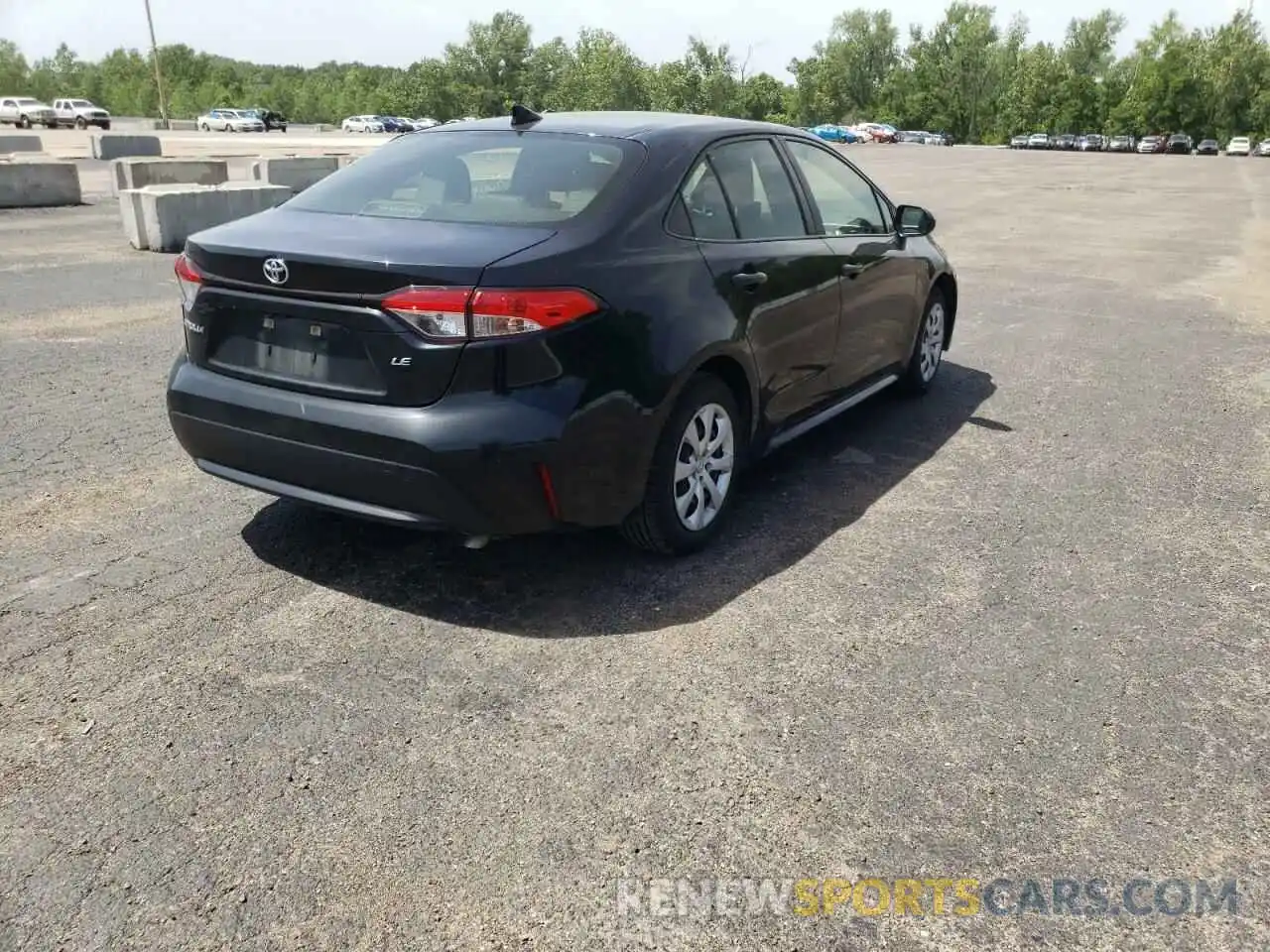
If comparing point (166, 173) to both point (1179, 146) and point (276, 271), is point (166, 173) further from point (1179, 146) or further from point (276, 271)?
point (1179, 146)

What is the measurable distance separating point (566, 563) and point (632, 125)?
1.80 m

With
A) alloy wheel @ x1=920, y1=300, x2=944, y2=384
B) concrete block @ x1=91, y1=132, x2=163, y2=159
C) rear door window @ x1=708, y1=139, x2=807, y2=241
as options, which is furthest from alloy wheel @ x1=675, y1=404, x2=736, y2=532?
concrete block @ x1=91, y1=132, x2=163, y2=159

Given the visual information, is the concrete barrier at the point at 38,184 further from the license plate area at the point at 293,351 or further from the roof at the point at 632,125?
the license plate area at the point at 293,351

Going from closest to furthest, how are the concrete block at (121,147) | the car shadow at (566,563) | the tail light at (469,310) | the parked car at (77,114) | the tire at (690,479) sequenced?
1. the tail light at (469,310)
2. the car shadow at (566,563)
3. the tire at (690,479)
4. the concrete block at (121,147)
5. the parked car at (77,114)

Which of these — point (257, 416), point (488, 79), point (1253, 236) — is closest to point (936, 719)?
point (257, 416)

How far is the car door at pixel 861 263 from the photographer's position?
514cm

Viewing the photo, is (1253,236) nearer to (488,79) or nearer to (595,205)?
(595,205)

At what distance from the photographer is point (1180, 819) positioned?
109 inches

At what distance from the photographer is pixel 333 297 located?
3438 mm

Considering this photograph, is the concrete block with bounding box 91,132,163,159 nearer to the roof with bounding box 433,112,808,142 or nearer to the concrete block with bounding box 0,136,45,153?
the concrete block with bounding box 0,136,45,153

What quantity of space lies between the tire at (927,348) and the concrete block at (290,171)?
13321 millimetres

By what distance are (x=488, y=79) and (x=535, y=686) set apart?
109 metres

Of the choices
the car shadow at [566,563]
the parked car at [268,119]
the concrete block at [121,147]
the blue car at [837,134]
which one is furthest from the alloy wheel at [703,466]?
the parked car at [268,119]

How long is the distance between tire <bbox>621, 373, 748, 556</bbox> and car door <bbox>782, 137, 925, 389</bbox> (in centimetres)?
111
